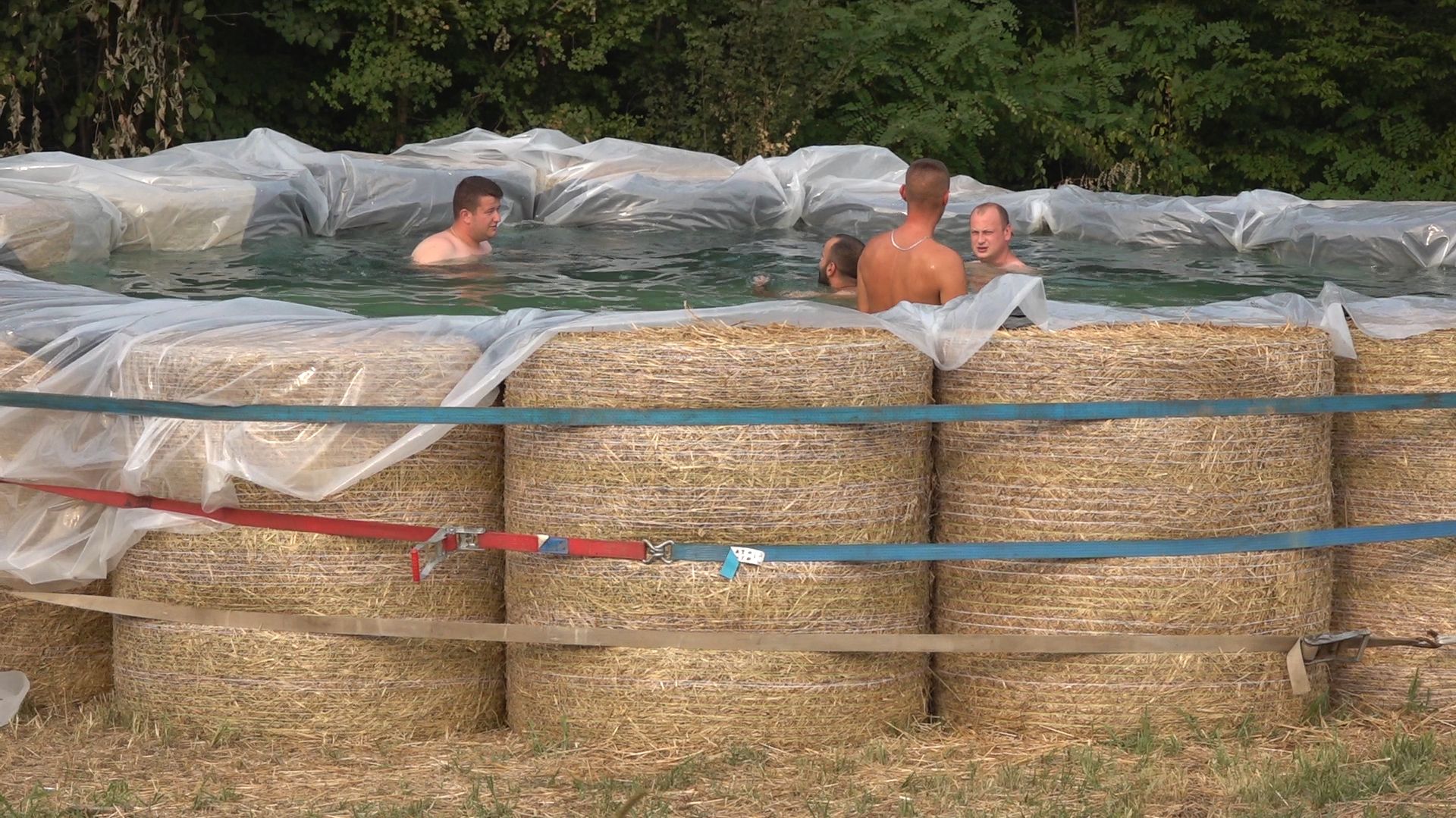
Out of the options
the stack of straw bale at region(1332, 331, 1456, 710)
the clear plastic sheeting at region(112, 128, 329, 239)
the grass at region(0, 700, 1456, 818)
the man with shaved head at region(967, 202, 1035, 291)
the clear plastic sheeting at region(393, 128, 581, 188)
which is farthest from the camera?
the clear plastic sheeting at region(393, 128, 581, 188)

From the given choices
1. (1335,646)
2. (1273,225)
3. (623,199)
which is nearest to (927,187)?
(1335,646)

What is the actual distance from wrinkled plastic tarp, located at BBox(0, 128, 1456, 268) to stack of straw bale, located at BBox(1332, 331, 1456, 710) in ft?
14.9

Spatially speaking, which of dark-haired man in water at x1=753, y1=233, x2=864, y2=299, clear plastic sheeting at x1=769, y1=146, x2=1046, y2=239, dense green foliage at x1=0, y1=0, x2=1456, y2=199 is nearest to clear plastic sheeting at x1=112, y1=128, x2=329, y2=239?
dense green foliage at x1=0, y1=0, x2=1456, y2=199

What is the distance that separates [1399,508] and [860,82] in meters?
10.4

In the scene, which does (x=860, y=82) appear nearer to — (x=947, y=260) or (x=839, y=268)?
(x=839, y=268)

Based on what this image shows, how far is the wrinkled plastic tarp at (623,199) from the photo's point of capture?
28.0ft

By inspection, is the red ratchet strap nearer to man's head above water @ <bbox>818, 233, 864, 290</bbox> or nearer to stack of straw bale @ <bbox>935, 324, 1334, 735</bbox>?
stack of straw bale @ <bbox>935, 324, 1334, 735</bbox>

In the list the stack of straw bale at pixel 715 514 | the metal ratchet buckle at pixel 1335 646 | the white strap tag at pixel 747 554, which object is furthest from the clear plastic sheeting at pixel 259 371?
the metal ratchet buckle at pixel 1335 646

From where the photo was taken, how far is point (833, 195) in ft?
34.6

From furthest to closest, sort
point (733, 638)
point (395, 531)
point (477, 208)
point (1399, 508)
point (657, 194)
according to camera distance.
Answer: point (657, 194)
point (477, 208)
point (1399, 508)
point (395, 531)
point (733, 638)

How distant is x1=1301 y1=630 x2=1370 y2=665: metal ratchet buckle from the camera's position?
164 inches

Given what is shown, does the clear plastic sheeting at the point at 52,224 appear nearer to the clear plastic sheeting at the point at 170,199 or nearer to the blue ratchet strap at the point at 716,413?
the clear plastic sheeting at the point at 170,199

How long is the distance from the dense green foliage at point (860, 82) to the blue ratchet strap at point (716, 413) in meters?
8.87

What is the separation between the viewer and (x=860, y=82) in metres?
14.3
